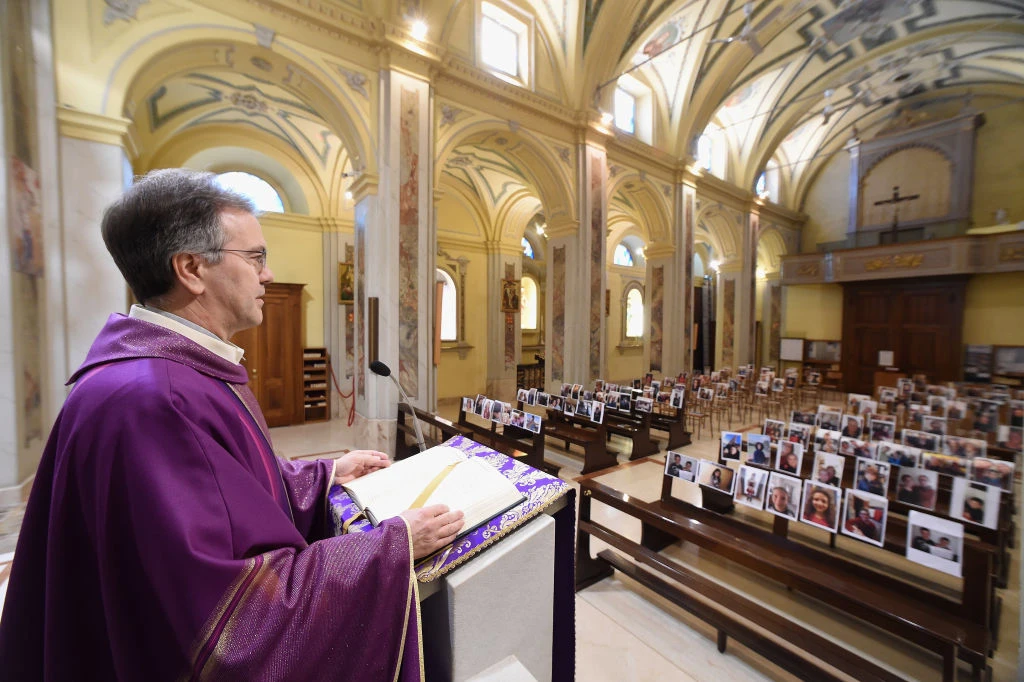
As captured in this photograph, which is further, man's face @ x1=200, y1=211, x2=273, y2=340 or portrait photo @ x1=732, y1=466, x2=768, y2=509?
portrait photo @ x1=732, y1=466, x2=768, y2=509

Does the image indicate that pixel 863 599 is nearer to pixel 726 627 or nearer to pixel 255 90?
pixel 726 627

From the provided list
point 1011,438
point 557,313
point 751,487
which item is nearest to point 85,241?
point 751,487

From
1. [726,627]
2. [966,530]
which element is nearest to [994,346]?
[966,530]

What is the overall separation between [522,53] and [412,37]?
9.70ft

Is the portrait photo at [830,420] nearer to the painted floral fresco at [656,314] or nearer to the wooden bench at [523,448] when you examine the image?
the wooden bench at [523,448]

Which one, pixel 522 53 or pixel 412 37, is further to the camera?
pixel 522 53

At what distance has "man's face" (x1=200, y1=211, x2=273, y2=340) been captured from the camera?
48.2 inches

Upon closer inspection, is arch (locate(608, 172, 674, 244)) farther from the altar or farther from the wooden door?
the altar

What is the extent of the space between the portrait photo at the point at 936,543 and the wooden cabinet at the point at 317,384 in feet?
31.0

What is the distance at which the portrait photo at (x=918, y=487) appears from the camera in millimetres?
3205

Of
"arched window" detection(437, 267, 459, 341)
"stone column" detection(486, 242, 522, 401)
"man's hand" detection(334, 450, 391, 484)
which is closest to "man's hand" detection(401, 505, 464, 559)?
"man's hand" detection(334, 450, 391, 484)

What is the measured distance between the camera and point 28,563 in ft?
3.42

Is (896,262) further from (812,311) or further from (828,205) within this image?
(828,205)

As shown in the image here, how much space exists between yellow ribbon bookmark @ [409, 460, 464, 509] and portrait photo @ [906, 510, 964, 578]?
2.66 meters
